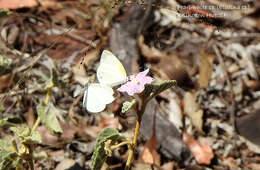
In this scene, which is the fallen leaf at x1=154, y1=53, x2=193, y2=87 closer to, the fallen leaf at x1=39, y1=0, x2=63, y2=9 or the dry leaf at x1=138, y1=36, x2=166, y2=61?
the dry leaf at x1=138, y1=36, x2=166, y2=61

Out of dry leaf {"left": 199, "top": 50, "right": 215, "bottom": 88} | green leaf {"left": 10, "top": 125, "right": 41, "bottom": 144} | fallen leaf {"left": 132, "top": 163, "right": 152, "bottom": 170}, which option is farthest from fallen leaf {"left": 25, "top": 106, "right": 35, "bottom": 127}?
dry leaf {"left": 199, "top": 50, "right": 215, "bottom": 88}

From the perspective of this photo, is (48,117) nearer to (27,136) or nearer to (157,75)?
(27,136)

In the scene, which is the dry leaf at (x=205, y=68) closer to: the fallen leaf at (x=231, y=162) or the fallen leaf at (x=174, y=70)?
the fallen leaf at (x=174, y=70)

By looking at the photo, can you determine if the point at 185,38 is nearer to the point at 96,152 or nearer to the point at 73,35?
the point at 73,35

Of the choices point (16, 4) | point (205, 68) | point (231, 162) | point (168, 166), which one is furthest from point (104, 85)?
point (16, 4)

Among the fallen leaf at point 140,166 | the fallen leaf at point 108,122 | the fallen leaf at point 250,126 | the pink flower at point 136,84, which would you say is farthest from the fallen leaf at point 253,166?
the pink flower at point 136,84

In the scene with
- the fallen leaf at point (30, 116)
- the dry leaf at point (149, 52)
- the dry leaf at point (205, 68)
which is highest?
the dry leaf at point (149, 52)
